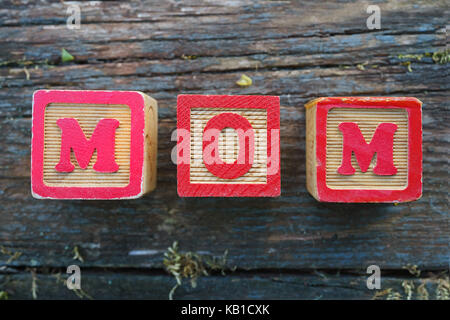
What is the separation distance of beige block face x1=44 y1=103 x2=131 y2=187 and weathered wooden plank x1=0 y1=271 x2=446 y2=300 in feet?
1.78

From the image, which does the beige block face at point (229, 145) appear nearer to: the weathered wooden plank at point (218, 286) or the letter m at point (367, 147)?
the letter m at point (367, 147)

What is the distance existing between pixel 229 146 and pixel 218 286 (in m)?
0.74

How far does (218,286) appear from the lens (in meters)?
1.59

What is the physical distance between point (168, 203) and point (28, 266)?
0.78 meters

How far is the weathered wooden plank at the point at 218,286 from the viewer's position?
157 centimetres

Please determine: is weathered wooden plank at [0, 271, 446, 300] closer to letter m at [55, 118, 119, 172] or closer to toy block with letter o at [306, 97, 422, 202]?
toy block with letter o at [306, 97, 422, 202]

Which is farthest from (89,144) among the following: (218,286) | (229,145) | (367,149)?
(367,149)

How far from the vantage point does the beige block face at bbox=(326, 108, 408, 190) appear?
1.37 metres

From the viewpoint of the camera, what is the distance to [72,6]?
1.58 metres

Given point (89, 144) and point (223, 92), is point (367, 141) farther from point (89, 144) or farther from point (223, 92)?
point (89, 144)

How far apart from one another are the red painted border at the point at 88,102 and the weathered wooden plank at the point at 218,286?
507 mm

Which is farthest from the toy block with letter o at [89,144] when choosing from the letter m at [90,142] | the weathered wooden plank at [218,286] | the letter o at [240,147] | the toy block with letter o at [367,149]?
the toy block with letter o at [367,149]

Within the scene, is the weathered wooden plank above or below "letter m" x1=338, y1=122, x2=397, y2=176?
below

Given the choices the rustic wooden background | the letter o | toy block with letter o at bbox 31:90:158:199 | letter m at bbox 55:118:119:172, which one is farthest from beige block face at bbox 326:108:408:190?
letter m at bbox 55:118:119:172
